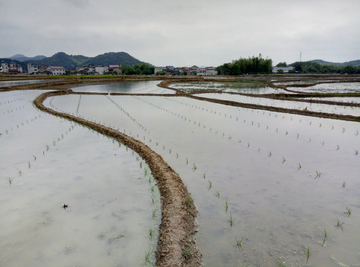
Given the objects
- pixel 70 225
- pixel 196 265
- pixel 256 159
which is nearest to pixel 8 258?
pixel 70 225

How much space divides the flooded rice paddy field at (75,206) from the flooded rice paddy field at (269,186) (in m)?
0.72

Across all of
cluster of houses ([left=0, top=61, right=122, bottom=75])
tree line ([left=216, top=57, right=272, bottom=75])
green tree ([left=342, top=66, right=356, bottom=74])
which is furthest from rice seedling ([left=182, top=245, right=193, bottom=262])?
cluster of houses ([left=0, top=61, right=122, bottom=75])

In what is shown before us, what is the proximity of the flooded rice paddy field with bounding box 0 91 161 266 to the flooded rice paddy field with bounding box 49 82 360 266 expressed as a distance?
2.37 ft

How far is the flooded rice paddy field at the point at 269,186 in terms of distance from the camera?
7.18 feet

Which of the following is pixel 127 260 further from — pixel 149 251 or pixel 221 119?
pixel 221 119

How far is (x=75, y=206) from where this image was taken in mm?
2824

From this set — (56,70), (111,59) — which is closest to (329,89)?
(56,70)

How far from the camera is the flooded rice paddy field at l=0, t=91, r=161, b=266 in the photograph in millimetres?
2125

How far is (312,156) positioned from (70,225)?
467cm

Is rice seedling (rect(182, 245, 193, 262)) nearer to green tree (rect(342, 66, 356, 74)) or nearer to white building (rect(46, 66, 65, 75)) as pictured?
green tree (rect(342, 66, 356, 74))

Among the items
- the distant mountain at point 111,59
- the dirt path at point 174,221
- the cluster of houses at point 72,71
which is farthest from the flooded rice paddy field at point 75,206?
Answer: the distant mountain at point 111,59

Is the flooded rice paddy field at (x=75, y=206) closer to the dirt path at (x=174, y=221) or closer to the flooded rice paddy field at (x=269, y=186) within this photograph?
the dirt path at (x=174, y=221)

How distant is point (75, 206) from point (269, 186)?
2907mm

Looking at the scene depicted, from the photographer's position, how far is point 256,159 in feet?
14.3
